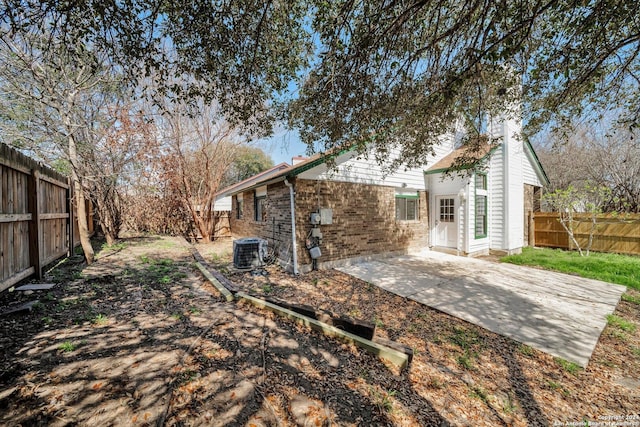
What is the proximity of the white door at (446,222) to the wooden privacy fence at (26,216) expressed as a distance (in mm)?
11390

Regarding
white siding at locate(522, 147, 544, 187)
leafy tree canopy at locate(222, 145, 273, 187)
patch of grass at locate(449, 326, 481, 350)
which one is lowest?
patch of grass at locate(449, 326, 481, 350)

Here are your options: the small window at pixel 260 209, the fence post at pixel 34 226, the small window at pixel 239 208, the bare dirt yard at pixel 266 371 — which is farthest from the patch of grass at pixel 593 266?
the fence post at pixel 34 226

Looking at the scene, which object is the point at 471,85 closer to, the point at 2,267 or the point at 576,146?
the point at 2,267

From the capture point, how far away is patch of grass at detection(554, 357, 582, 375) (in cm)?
304

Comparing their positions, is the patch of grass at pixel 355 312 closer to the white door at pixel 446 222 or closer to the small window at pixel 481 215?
the white door at pixel 446 222

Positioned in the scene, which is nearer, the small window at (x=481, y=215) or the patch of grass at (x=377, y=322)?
the patch of grass at (x=377, y=322)

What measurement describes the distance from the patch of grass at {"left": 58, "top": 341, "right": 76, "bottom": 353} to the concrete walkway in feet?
17.2

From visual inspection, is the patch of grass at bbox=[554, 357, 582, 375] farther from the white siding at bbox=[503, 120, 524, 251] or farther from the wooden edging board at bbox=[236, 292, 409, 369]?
the white siding at bbox=[503, 120, 524, 251]

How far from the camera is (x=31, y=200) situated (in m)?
4.91

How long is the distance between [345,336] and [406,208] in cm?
717

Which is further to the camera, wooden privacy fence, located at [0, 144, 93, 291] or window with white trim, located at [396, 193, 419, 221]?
window with white trim, located at [396, 193, 419, 221]

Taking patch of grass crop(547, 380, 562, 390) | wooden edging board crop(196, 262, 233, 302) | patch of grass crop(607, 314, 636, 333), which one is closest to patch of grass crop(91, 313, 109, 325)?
wooden edging board crop(196, 262, 233, 302)

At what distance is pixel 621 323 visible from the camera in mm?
4145

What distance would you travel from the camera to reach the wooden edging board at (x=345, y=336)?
293cm
